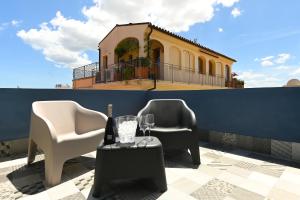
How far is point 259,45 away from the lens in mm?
10891

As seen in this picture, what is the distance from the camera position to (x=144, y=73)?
9.19 metres

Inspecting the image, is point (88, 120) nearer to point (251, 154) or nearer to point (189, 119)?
point (189, 119)

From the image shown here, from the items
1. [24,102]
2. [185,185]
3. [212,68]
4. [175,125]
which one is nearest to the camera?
[185,185]

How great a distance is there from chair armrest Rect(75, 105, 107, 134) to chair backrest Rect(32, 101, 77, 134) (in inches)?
3.1

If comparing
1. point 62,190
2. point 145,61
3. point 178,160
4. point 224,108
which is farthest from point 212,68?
point 62,190

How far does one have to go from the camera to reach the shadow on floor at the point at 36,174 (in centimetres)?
204

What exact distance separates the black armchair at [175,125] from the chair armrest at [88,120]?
635 millimetres

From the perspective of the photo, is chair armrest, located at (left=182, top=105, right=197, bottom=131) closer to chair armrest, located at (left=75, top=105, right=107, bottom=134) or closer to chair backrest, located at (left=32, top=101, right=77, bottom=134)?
chair armrest, located at (left=75, top=105, right=107, bottom=134)

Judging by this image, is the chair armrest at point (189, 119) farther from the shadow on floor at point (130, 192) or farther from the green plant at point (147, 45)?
the green plant at point (147, 45)

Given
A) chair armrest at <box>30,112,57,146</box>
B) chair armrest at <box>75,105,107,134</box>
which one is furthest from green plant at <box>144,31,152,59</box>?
chair armrest at <box>30,112,57,146</box>

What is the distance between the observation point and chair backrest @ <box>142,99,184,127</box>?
346 centimetres

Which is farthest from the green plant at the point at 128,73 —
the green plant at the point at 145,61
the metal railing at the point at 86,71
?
the metal railing at the point at 86,71

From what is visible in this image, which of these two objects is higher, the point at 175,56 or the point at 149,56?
the point at 175,56

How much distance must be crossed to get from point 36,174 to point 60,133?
63cm
